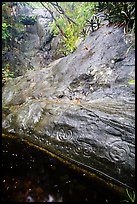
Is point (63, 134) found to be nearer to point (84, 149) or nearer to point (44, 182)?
point (84, 149)

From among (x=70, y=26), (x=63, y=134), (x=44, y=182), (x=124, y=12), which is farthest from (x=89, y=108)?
(x=70, y=26)

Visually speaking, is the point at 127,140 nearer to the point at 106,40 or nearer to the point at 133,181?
the point at 133,181

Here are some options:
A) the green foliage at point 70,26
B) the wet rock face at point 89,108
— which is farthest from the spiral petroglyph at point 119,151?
the green foliage at point 70,26

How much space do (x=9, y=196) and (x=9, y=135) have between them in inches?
81.9

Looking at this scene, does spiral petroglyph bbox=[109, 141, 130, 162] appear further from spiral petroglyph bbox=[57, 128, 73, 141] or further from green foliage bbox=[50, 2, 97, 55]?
green foliage bbox=[50, 2, 97, 55]

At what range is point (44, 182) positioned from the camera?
2.64 metres

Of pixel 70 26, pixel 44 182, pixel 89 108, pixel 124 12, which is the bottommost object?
pixel 44 182

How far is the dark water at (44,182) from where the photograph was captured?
2.34 m

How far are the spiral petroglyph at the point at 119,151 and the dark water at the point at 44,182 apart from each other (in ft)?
1.64

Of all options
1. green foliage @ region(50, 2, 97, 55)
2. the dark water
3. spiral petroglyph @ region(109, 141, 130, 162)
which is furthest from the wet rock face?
green foliage @ region(50, 2, 97, 55)

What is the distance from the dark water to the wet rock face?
303mm

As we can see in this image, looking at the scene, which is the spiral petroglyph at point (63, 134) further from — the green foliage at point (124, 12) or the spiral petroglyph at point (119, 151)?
the green foliage at point (124, 12)

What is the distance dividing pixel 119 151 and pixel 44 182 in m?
1.20

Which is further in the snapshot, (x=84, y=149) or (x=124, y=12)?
(x=124, y=12)
